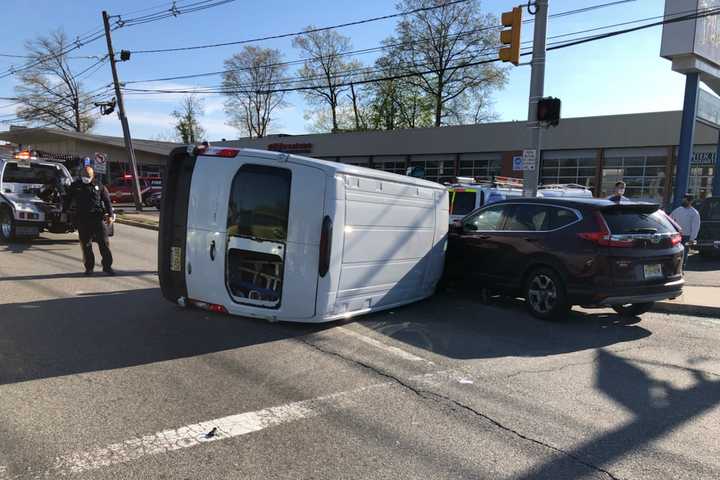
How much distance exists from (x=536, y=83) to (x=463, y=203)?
10.4 ft

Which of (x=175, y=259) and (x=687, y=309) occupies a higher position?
(x=175, y=259)

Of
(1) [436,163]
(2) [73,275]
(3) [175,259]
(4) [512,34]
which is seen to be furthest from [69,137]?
(3) [175,259]

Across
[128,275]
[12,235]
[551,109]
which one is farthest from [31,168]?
[551,109]

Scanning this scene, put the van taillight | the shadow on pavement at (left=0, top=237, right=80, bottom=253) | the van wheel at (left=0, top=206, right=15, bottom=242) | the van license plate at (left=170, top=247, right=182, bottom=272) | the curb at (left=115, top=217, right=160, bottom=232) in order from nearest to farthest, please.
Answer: the van taillight → the van license plate at (left=170, top=247, right=182, bottom=272) → the shadow on pavement at (left=0, top=237, right=80, bottom=253) → the van wheel at (left=0, top=206, right=15, bottom=242) → the curb at (left=115, top=217, right=160, bottom=232)

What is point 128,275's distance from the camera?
9.53m

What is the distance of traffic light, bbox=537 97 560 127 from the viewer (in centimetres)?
1059

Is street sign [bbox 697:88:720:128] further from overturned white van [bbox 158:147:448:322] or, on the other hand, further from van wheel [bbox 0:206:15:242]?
van wheel [bbox 0:206:15:242]

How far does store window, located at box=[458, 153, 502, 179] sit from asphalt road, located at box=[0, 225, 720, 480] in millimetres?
26260

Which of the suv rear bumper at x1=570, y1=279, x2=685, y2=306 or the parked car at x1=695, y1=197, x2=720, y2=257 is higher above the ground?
the parked car at x1=695, y1=197, x2=720, y2=257

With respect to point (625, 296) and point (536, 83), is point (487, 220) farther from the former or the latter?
point (536, 83)

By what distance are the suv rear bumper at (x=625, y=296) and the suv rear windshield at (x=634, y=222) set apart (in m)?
0.70

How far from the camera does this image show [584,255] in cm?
661

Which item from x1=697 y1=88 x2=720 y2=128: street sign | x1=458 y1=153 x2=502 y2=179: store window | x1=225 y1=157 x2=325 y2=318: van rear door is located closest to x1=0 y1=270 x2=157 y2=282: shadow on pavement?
x1=225 y1=157 x2=325 y2=318: van rear door

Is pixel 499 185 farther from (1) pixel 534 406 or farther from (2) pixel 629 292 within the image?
(1) pixel 534 406
